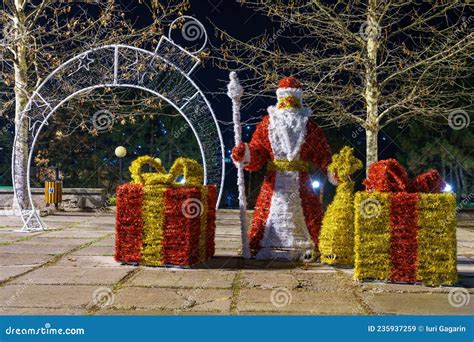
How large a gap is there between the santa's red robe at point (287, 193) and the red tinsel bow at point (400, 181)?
3.70 ft

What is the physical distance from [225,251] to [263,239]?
858 mm

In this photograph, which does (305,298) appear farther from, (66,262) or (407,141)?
(407,141)

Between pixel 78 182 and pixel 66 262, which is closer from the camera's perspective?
pixel 66 262

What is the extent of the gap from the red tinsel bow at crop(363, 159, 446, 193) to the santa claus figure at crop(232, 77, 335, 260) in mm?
1132

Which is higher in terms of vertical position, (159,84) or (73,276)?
(159,84)

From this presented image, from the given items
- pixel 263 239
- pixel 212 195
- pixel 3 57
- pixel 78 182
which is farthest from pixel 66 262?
pixel 78 182

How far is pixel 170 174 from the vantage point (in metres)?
5.41

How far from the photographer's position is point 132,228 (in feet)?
17.8

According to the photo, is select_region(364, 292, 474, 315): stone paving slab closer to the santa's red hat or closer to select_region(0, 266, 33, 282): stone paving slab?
the santa's red hat

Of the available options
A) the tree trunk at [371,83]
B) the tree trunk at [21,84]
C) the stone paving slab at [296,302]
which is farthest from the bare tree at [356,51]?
the stone paving slab at [296,302]

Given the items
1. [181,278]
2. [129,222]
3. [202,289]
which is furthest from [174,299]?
[129,222]

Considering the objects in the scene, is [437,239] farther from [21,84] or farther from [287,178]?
[21,84]

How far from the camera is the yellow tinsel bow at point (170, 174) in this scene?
538cm

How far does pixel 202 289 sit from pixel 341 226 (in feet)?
5.41
